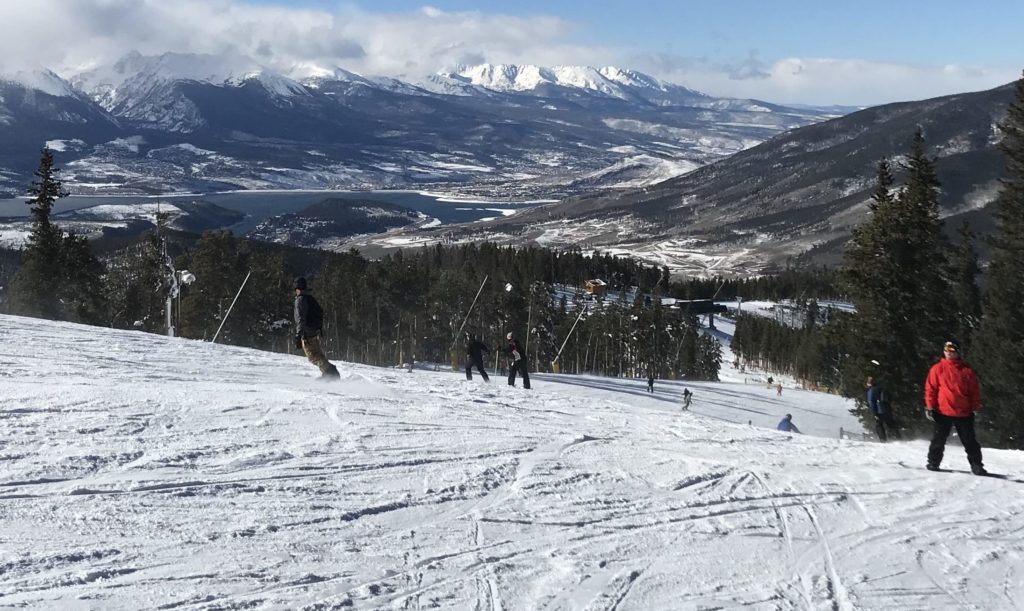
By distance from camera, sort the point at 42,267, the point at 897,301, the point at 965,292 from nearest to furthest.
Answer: the point at 897,301 → the point at 965,292 → the point at 42,267

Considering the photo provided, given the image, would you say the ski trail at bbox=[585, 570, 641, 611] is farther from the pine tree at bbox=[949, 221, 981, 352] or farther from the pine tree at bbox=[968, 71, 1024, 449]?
the pine tree at bbox=[949, 221, 981, 352]

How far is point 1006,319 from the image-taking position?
105ft

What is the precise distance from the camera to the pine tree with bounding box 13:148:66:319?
1902 inches

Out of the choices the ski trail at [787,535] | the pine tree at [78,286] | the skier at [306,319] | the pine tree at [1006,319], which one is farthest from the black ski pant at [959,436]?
the pine tree at [78,286]

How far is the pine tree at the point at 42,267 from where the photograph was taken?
48.3m

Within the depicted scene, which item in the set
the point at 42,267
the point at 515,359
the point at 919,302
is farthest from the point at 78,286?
the point at 919,302

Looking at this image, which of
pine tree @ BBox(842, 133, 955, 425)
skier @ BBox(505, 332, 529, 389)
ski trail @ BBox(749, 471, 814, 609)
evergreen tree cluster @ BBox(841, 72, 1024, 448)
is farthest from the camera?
pine tree @ BBox(842, 133, 955, 425)

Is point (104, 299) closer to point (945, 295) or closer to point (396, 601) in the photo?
point (945, 295)

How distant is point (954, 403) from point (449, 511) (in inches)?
304

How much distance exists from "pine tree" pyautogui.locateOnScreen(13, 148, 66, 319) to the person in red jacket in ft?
157

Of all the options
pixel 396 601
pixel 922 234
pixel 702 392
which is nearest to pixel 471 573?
pixel 396 601

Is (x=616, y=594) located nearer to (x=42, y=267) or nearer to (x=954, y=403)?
(x=954, y=403)

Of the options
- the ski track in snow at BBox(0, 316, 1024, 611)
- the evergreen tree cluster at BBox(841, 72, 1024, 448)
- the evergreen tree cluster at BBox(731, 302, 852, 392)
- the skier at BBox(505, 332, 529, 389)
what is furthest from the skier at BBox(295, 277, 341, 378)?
the evergreen tree cluster at BBox(731, 302, 852, 392)

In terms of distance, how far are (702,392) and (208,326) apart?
113ft
